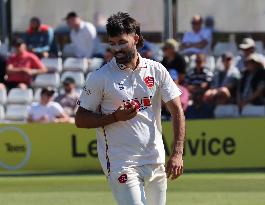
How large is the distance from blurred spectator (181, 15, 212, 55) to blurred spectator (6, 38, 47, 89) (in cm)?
281

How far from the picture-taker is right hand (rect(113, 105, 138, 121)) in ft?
18.9

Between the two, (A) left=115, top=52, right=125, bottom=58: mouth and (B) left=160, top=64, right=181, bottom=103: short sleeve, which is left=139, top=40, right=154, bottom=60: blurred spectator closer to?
(B) left=160, top=64, right=181, bottom=103: short sleeve

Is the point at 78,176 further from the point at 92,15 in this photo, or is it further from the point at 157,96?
the point at 157,96

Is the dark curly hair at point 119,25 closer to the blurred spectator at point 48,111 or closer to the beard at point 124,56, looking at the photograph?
the beard at point 124,56

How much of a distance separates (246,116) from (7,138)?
4078mm

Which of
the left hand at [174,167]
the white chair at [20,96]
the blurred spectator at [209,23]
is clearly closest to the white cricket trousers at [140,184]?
the left hand at [174,167]

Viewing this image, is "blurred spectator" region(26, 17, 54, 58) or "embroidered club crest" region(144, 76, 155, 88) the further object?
"blurred spectator" region(26, 17, 54, 58)

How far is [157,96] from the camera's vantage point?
6.04 m

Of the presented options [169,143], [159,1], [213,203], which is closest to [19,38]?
[159,1]

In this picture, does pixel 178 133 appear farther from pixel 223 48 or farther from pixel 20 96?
pixel 223 48

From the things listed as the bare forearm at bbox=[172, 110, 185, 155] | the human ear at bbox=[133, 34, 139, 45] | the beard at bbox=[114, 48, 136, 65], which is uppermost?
the human ear at bbox=[133, 34, 139, 45]

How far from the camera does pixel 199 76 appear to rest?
53.6 ft

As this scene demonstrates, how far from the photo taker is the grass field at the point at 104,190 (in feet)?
35.1

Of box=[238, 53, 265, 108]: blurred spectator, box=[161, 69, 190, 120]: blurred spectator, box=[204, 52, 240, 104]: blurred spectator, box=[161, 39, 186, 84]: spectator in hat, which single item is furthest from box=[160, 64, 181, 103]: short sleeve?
box=[161, 39, 186, 84]: spectator in hat
